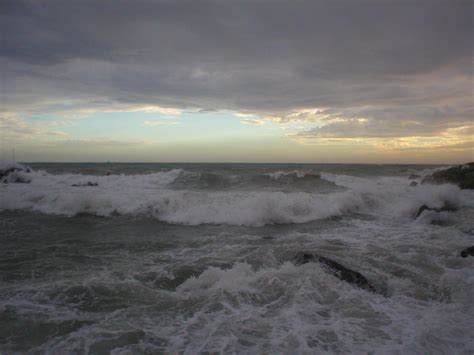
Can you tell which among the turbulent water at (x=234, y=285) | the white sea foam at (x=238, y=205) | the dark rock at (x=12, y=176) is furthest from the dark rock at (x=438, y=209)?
the dark rock at (x=12, y=176)

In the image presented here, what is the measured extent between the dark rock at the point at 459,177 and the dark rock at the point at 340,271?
48.9 ft

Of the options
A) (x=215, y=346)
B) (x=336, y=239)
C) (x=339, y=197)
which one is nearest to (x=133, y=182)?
(x=339, y=197)

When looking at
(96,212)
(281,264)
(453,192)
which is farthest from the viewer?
(453,192)

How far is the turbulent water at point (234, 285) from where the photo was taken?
3.82 m

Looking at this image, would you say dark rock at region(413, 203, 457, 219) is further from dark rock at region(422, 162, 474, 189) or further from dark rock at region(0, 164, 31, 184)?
dark rock at region(0, 164, 31, 184)

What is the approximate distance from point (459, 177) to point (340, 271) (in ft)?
55.1

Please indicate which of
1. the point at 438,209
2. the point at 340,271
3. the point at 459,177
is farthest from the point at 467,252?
the point at 459,177

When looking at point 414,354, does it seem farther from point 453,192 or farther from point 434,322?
point 453,192

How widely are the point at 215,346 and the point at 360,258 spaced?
4.32 metres

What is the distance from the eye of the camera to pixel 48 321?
425 centimetres

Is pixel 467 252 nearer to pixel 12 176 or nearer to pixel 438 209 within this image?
pixel 438 209

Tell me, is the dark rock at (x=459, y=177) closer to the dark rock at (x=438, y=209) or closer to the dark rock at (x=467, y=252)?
the dark rock at (x=438, y=209)

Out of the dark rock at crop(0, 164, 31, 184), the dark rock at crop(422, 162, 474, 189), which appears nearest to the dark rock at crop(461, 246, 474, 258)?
the dark rock at crop(422, 162, 474, 189)

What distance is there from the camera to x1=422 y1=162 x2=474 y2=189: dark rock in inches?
663
